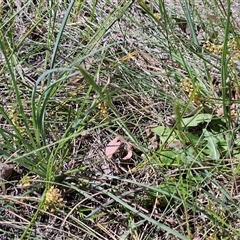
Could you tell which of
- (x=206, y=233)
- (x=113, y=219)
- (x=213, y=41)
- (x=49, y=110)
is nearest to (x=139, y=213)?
(x=113, y=219)

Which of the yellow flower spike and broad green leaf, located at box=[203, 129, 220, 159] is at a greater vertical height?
the yellow flower spike

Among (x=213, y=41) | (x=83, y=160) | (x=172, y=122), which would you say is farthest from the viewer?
(x=213, y=41)

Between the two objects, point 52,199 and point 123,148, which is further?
point 123,148

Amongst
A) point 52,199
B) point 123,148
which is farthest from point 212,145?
point 52,199

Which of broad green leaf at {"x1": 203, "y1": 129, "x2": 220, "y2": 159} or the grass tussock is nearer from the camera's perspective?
the grass tussock

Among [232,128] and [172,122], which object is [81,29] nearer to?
[172,122]

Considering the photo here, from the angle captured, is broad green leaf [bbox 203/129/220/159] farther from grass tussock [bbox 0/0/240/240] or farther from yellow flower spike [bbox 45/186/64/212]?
yellow flower spike [bbox 45/186/64/212]

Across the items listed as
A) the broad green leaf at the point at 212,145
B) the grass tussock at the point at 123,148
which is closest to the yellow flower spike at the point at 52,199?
the grass tussock at the point at 123,148

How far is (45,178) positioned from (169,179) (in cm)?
37

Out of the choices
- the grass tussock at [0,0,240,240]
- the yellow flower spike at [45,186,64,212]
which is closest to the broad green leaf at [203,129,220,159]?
the grass tussock at [0,0,240,240]

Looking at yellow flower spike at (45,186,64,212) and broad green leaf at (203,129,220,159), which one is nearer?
yellow flower spike at (45,186,64,212)

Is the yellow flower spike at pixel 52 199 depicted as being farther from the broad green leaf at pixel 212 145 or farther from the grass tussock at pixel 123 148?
the broad green leaf at pixel 212 145

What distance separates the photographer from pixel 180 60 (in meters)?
1.64

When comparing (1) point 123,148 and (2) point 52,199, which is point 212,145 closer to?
(1) point 123,148
